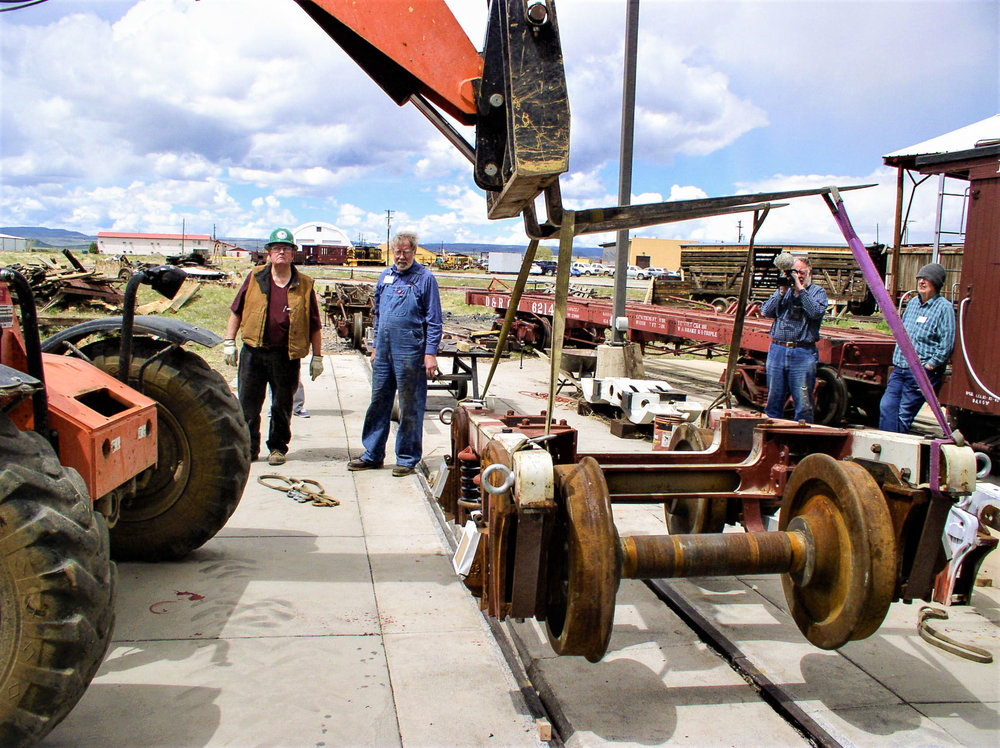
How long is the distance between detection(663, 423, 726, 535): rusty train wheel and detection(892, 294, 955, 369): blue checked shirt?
3.12 metres

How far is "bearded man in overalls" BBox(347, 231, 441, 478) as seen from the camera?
627 cm

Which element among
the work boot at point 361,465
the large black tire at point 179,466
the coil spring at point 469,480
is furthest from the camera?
the work boot at point 361,465

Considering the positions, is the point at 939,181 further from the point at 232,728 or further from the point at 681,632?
the point at 232,728

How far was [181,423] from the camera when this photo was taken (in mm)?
4180

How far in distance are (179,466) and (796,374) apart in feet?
17.6

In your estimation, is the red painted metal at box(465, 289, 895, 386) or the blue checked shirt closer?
the blue checked shirt

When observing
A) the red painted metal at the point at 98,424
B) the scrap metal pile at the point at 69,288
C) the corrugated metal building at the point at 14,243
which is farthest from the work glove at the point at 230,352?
the corrugated metal building at the point at 14,243

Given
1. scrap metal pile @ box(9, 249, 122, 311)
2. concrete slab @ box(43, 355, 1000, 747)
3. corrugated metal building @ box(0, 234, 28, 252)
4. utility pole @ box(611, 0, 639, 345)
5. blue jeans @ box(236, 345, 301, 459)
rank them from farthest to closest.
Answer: corrugated metal building @ box(0, 234, 28, 252), scrap metal pile @ box(9, 249, 122, 311), utility pole @ box(611, 0, 639, 345), blue jeans @ box(236, 345, 301, 459), concrete slab @ box(43, 355, 1000, 747)

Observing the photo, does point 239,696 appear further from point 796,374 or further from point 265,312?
point 796,374

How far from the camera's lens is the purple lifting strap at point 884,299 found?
292cm

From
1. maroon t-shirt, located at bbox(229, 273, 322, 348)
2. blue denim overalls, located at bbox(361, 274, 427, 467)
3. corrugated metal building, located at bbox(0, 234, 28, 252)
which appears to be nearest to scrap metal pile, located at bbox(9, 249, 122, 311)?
maroon t-shirt, located at bbox(229, 273, 322, 348)

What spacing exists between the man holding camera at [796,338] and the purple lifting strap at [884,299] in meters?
4.00

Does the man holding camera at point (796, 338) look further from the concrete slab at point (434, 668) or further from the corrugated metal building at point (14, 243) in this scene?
the corrugated metal building at point (14, 243)

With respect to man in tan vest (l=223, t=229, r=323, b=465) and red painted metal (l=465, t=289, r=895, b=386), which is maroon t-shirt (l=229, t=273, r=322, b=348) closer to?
man in tan vest (l=223, t=229, r=323, b=465)
